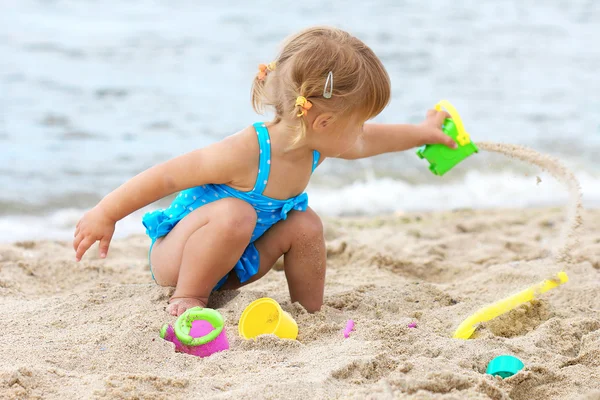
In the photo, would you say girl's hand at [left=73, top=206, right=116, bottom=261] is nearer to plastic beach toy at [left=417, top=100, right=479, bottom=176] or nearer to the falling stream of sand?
plastic beach toy at [left=417, top=100, right=479, bottom=176]

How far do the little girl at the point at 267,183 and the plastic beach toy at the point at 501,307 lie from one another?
1.71ft

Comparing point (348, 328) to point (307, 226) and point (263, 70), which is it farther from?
point (263, 70)

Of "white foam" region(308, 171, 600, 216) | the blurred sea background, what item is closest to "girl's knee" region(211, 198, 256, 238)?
the blurred sea background

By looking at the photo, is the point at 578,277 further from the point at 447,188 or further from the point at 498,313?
the point at 447,188

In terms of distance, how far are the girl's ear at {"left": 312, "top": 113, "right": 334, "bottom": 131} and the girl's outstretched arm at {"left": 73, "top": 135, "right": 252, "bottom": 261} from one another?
0.81 feet

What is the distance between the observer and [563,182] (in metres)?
2.83

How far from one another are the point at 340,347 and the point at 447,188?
314cm

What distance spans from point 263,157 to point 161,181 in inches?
13.6

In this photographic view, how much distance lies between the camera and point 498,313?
2.40m

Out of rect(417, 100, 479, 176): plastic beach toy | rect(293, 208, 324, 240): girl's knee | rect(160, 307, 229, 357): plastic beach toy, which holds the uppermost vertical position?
rect(417, 100, 479, 176): plastic beach toy

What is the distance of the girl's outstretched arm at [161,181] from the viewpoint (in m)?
2.32

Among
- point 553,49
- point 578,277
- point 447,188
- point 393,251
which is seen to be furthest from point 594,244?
point 553,49

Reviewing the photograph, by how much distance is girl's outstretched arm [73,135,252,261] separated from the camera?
2320 mm

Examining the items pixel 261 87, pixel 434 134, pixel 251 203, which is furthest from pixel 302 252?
pixel 434 134
